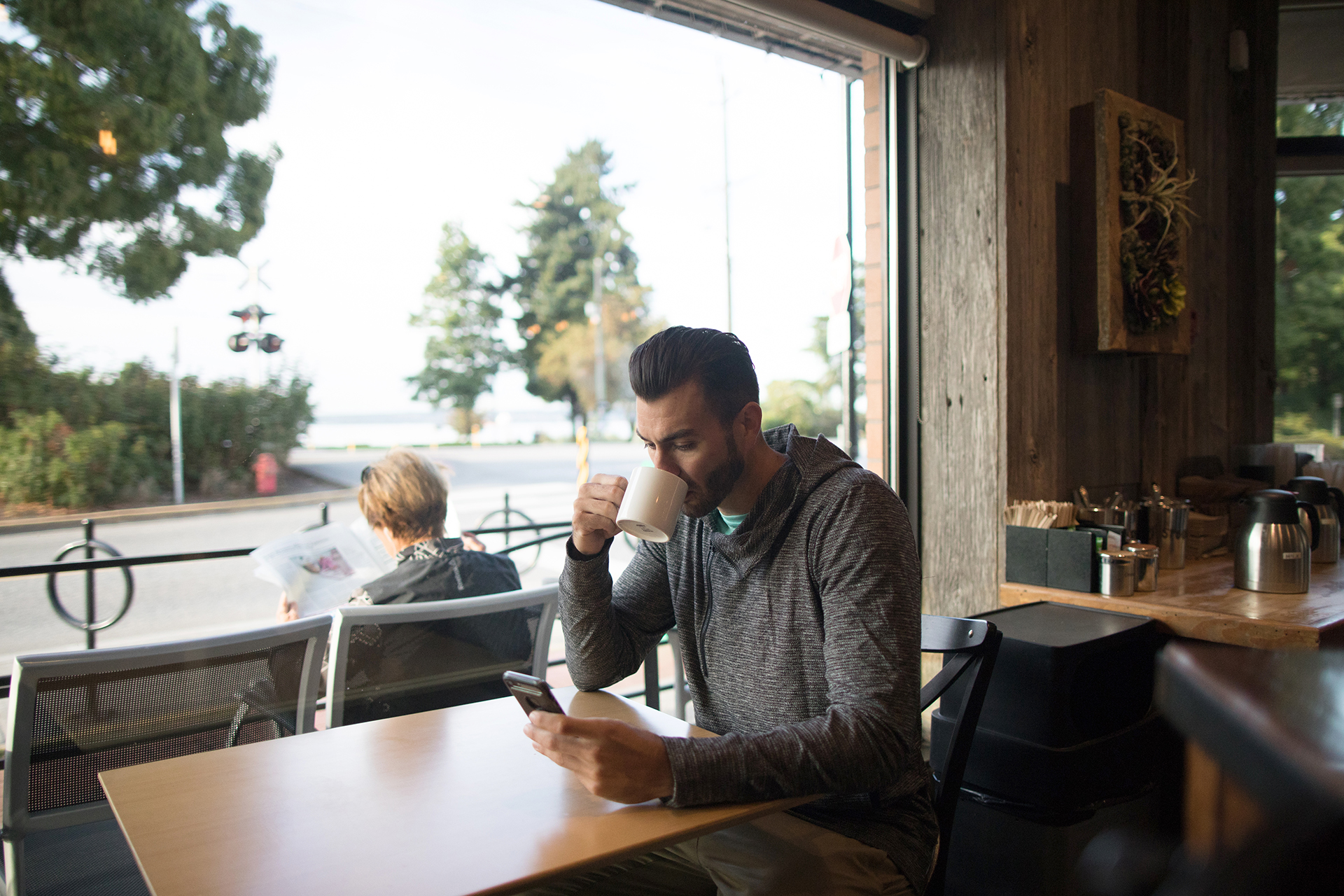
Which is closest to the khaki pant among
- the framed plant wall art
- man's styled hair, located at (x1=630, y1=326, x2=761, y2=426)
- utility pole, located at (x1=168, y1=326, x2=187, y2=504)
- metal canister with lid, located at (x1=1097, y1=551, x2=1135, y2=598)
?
man's styled hair, located at (x1=630, y1=326, x2=761, y2=426)

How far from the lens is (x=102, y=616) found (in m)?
3.42

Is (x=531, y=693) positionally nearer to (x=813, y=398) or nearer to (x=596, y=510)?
(x=596, y=510)

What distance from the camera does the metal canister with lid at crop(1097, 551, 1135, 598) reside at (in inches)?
84.4

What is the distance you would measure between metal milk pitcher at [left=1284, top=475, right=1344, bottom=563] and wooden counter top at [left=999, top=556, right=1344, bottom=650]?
13 cm

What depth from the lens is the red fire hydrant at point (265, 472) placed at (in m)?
2.98

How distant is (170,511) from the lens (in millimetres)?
2668

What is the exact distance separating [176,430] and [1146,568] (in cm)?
293

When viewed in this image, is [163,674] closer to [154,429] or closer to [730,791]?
[730,791]

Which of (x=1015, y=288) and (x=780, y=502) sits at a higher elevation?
(x=1015, y=288)

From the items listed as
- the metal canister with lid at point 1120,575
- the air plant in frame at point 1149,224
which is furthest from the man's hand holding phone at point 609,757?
the air plant in frame at point 1149,224

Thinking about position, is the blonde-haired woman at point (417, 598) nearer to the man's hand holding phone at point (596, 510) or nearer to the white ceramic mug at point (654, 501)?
the man's hand holding phone at point (596, 510)

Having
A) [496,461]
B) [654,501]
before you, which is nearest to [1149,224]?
[654,501]

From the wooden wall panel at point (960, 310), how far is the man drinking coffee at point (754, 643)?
1253 millimetres

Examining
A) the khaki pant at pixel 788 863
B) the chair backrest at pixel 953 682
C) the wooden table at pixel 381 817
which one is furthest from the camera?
the chair backrest at pixel 953 682
